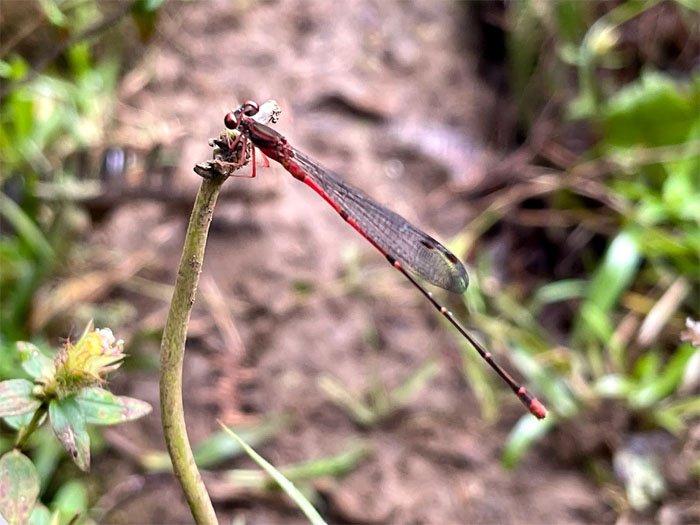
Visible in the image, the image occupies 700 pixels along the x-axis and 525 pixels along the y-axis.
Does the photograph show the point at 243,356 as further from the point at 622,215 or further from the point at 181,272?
the point at 622,215

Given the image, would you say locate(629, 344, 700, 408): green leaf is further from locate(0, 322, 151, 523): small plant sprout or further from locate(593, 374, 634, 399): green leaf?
locate(0, 322, 151, 523): small plant sprout

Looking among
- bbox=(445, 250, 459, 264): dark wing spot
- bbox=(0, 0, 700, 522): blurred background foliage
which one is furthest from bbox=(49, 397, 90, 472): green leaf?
bbox=(445, 250, 459, 264): dark wing spot

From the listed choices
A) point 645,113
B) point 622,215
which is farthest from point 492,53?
point 622,215

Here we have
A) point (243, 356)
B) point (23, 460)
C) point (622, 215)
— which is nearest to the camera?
point (23, 460)

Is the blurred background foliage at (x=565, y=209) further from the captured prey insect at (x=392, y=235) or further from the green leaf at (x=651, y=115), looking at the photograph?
the captured prey insect at (x=392, y=235)

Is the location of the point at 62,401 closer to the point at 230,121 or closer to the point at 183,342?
the point at 183,342

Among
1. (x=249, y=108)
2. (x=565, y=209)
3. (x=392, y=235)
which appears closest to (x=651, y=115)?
(x=565, y=209)
